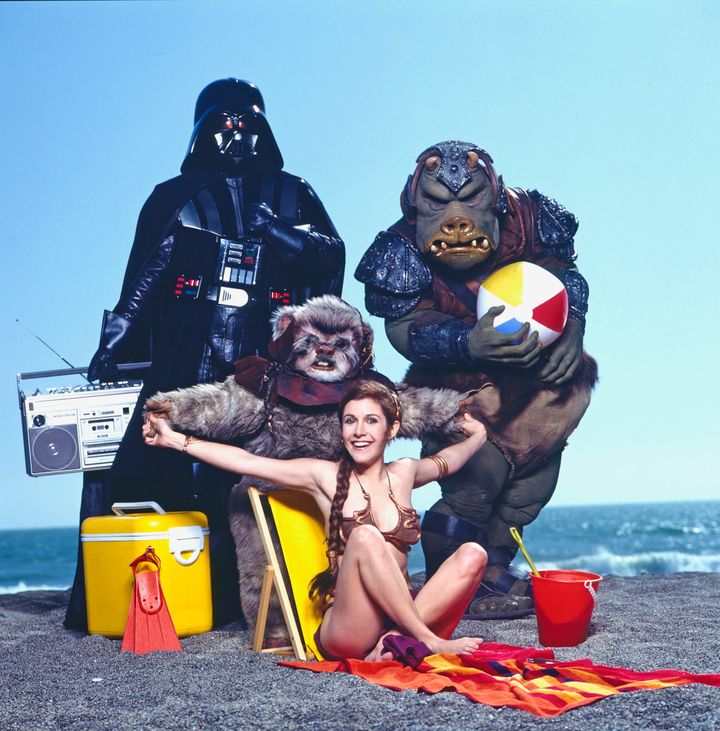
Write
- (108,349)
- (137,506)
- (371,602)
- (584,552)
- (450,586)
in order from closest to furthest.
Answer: (371,602), (450,586), (137,506), (108,349), (584,552)

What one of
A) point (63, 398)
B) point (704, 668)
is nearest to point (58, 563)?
point (63, 398)

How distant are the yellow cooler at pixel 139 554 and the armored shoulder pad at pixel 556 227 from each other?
1.92 meters

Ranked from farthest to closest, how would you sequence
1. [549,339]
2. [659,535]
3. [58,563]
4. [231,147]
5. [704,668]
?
[659,535] → [58,563] → [231,147] → [549,339] → [704,668]

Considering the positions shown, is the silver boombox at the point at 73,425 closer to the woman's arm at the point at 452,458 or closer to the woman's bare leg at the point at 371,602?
the woman's arm at the point at 452,458

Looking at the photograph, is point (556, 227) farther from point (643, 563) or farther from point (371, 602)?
point (643, 563)

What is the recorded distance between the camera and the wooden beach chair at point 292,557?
3338 mm

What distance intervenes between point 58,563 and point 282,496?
650 inches

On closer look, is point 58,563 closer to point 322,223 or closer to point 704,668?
point 322,223

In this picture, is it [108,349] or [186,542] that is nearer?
[186,542]

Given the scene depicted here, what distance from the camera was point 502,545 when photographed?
14.1ft

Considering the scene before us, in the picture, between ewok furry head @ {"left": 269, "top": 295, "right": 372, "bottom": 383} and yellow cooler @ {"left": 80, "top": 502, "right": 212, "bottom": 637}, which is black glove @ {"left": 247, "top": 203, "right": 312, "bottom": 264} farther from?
yellow cooler @ {"left": 80, "top": 502, "right": 212, "bottom": 637}

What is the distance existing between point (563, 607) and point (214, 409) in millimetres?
1443

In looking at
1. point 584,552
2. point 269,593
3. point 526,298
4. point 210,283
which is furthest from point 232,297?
point 584,552

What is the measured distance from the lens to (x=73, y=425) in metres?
4.00
